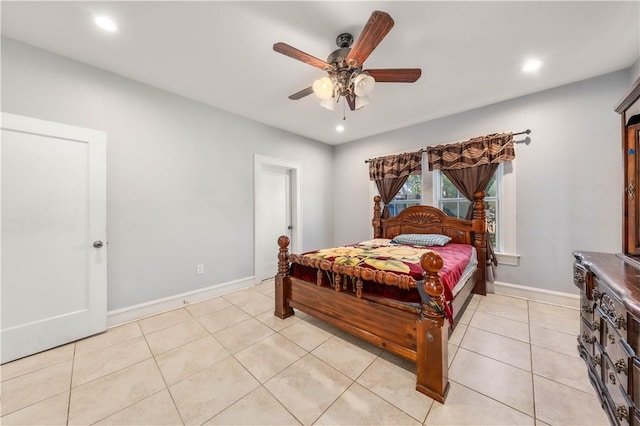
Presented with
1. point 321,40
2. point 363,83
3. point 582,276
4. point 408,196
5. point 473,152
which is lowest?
point 582,276

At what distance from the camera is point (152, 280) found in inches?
106

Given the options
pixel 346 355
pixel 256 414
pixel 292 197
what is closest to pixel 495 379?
pixel 346 355

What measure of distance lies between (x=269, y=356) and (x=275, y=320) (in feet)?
2.00

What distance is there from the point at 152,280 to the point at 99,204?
0.99 meters

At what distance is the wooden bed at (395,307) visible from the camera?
148cm

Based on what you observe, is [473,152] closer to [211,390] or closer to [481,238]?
[481,238]

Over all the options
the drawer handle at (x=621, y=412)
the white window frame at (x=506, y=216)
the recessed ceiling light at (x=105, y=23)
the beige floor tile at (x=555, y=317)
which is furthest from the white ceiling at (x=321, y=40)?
the beige floor tile at (x=555, y=317)

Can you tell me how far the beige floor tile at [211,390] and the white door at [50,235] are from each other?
141 centimetres

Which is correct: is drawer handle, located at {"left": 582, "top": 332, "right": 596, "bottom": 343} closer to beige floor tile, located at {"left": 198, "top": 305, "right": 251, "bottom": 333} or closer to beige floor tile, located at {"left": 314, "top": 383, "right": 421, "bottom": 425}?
beige floor tile, located at {"left": 314, "top": 383, "right": 421, "bottom": 425}

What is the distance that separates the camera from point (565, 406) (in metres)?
1.40

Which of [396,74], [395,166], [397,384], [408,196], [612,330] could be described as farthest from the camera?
[408,196]

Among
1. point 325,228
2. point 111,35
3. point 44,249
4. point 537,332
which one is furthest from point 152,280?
point 537,332

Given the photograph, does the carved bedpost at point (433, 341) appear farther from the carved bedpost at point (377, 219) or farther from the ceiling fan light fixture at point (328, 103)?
the carved bedpost at point (377, 219)

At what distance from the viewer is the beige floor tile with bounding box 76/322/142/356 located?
6.73 ft
